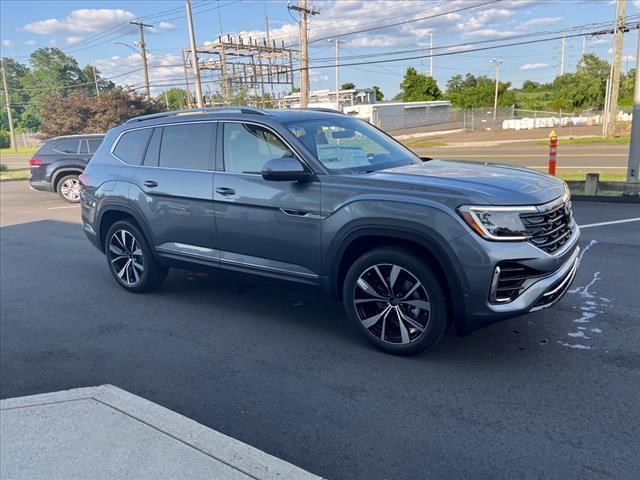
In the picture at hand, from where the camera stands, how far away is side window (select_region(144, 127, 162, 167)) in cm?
572

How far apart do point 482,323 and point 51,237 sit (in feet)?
29.1

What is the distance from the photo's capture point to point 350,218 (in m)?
4.13

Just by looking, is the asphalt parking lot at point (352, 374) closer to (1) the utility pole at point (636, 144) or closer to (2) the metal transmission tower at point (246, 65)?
(1) the utility pole at point (636, 144)

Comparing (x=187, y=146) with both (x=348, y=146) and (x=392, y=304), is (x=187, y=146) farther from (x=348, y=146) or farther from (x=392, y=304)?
(x=392, y=304)

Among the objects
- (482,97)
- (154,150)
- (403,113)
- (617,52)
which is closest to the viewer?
(154,150)

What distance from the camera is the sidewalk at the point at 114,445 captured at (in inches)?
112

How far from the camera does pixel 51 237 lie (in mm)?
10109

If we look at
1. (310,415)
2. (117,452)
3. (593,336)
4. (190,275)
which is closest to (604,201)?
(593,336)

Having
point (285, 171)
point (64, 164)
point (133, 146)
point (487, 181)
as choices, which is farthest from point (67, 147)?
point (487, 181)

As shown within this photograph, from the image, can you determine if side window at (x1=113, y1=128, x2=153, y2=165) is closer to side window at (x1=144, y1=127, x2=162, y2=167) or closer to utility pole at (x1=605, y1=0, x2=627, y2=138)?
side window at (x1=144, y1=127, x2=162, y2=167)

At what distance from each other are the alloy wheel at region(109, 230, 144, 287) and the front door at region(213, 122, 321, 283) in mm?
1443

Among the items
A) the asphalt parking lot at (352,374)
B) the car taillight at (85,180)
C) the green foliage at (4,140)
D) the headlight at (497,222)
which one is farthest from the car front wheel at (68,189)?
the green foliage at (4,140)

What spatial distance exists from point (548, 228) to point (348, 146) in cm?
188

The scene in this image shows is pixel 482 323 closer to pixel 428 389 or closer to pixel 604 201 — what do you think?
pixel 428 389
